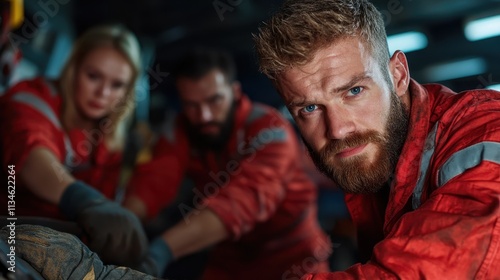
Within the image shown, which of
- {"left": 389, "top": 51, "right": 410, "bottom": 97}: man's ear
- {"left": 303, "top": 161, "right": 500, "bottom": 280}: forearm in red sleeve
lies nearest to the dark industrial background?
{"left": 389, "top": 51, "right": 410, "bottom": 97}: man's ear

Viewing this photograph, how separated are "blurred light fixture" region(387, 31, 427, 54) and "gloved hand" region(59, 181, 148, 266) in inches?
76.2

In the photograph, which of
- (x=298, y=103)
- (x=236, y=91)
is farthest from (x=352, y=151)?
(x=236, y=91)

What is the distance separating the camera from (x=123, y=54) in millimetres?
2191

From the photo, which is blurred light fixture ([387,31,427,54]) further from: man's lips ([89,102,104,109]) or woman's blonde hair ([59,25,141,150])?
man's lips ([89,102,104,109])

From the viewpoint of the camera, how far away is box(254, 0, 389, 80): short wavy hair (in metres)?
1.11

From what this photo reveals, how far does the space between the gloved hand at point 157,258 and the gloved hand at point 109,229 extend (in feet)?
0.27

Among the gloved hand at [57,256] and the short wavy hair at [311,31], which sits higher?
the short wavy hair at [311,31]

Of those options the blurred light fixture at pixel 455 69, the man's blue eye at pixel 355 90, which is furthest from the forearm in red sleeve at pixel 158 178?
the blurred light fixture at pixel 455 69

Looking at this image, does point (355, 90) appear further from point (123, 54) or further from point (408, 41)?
point (408, 41)

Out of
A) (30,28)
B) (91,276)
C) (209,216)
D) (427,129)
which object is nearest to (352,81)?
(427,129)

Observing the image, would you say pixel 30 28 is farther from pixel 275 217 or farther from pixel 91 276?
pixel 91 276

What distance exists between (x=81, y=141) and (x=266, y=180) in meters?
0.66

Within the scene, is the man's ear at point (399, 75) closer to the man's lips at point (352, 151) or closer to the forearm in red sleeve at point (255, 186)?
the man's lips at point (352, 151)

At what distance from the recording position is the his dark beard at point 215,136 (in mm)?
2318
